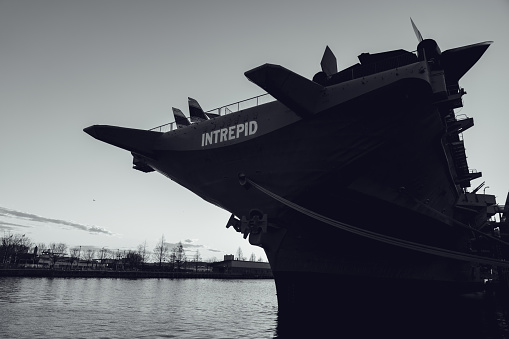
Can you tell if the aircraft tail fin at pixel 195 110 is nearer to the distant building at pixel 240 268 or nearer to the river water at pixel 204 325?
the river water at pixel 204 325

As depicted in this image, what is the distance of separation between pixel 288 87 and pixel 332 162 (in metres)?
3.98

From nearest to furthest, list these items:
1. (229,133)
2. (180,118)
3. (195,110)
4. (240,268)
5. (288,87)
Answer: (288,87) < (229,133) < (195,110) < (180,118) < (240,268)

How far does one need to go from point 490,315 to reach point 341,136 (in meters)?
14.9

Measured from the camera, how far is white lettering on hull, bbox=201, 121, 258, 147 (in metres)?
15.1

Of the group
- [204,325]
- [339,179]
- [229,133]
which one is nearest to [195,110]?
[229,133]

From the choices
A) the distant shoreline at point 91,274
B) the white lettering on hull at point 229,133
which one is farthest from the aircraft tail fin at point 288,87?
the distant shoreline at point 91,274

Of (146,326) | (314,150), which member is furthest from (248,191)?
(146,326)

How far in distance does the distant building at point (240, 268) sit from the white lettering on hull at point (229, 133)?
92.9m

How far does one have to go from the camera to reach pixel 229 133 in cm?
1564

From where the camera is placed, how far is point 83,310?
61.9 ft

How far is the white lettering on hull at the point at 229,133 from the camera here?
15086 mm

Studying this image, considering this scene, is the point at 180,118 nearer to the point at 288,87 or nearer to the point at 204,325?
the point at 288,87

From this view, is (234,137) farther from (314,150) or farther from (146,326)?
(146,326)

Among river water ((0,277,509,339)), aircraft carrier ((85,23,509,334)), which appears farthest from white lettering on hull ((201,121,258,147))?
river water ((0,277,509,339))
